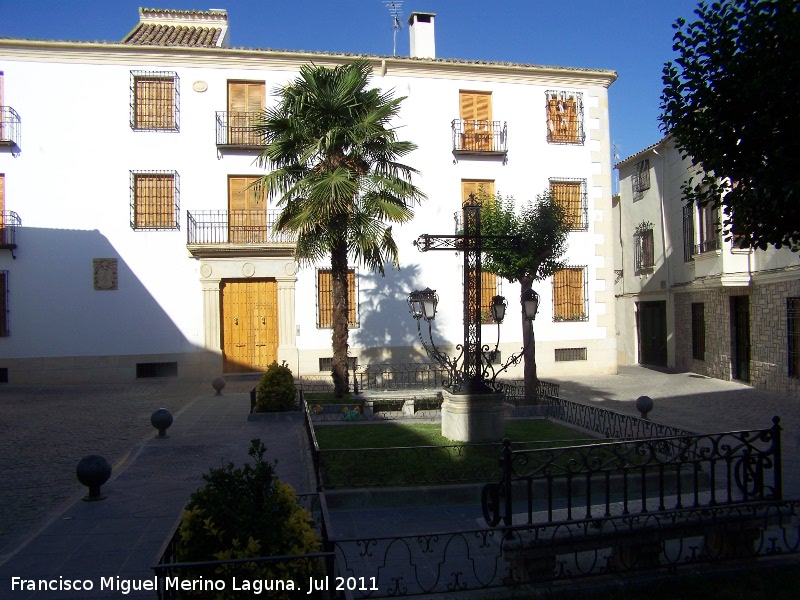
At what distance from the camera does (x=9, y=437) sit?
11.0m

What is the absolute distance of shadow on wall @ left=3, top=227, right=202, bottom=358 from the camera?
17.9 metres

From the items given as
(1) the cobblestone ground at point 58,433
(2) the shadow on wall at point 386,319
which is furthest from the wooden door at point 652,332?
(1) the cobblestone ground at point 58,433

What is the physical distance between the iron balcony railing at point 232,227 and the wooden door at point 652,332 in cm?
1269

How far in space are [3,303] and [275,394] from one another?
9.79 meters

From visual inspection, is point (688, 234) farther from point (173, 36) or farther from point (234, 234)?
point (173, 36)

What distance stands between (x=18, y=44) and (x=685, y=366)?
21350 millimetres

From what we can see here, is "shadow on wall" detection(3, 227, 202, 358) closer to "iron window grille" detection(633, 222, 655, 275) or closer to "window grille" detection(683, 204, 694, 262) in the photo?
"window grille" detection(683, 204, 694, 262)

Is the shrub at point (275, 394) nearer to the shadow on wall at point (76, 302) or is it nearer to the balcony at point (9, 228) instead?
the shadow on wall at point (76, 302)

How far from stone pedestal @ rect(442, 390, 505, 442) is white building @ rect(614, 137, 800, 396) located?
8163 millimetres

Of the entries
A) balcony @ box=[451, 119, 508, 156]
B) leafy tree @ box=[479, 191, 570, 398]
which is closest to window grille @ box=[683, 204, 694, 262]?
balcony @ box=[451, 119, 508, 156]

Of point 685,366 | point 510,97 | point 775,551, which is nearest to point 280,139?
point 510,97

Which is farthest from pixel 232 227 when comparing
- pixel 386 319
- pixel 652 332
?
pixel 652 332

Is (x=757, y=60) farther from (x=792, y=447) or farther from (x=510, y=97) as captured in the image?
(x=510, y=97)

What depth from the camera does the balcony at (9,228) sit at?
57.9 ft
